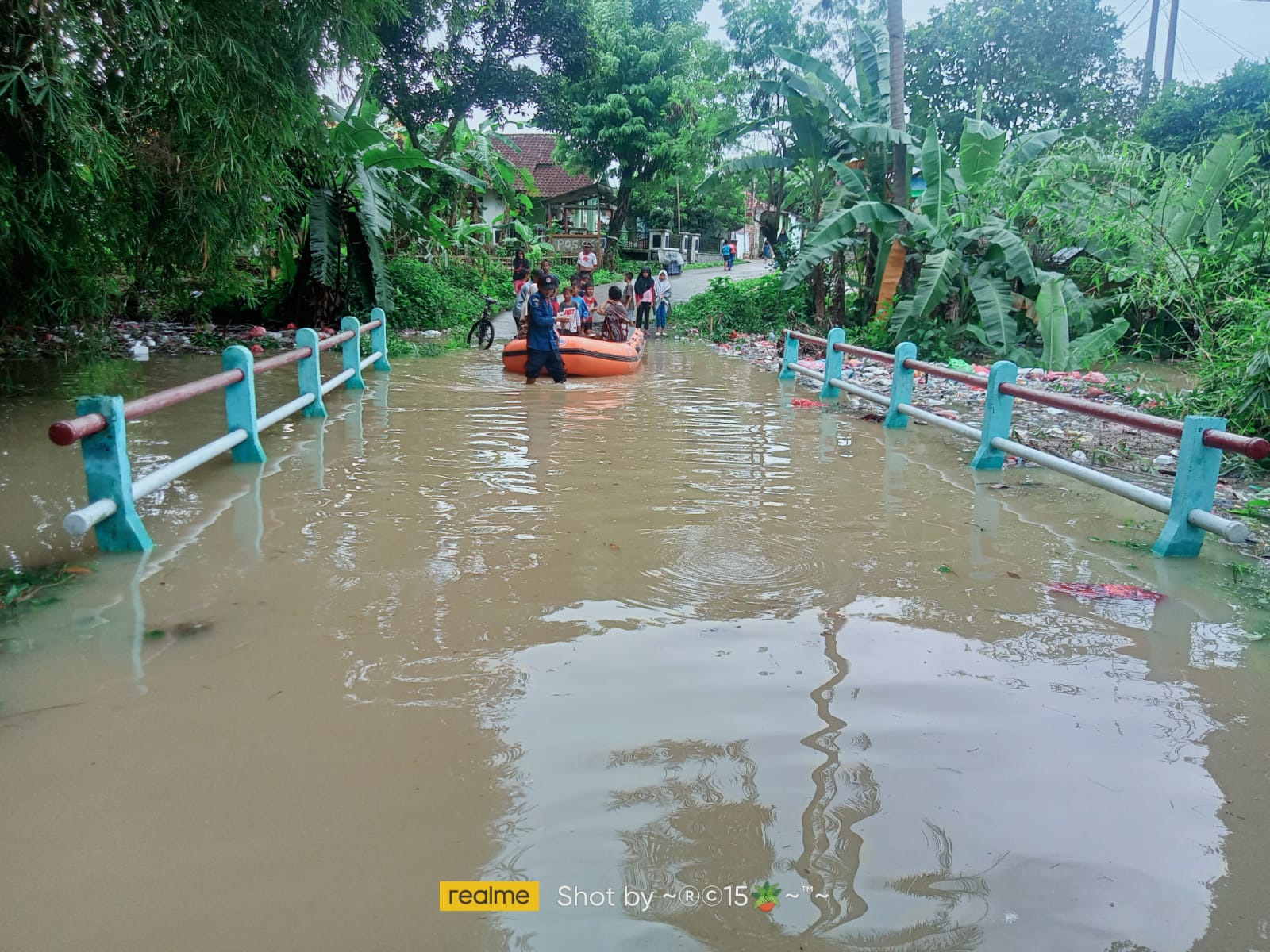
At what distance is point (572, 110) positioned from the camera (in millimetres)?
24391

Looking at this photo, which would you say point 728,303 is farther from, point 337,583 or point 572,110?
point 337,583

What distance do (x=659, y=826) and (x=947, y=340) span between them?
39.8 ft

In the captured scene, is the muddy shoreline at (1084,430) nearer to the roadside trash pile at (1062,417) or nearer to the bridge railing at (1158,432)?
the roadside trash pile at (1062,417)

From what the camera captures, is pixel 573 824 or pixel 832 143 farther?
pixel 832 143

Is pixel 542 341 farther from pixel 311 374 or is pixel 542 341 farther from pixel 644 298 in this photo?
pixel 644 298

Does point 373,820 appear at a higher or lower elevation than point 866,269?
lower

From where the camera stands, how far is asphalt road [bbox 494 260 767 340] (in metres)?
19.9

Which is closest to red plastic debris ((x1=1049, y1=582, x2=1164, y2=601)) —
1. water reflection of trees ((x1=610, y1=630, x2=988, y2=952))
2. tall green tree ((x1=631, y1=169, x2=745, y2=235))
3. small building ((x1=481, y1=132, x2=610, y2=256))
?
water reflection of trees ((x1=610, y1=630, x2=988, y2=952))

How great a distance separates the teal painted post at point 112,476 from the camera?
4164 mm

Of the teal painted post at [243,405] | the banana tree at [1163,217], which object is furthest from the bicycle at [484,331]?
the teal painted post at [243,405]

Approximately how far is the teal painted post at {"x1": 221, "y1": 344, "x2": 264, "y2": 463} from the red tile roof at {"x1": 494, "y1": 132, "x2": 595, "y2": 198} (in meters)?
33.9

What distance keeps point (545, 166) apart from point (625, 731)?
40.9m

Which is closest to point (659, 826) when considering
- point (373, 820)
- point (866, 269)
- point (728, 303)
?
point (373, 820)

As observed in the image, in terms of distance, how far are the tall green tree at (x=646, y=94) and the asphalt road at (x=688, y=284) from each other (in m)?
4.26
